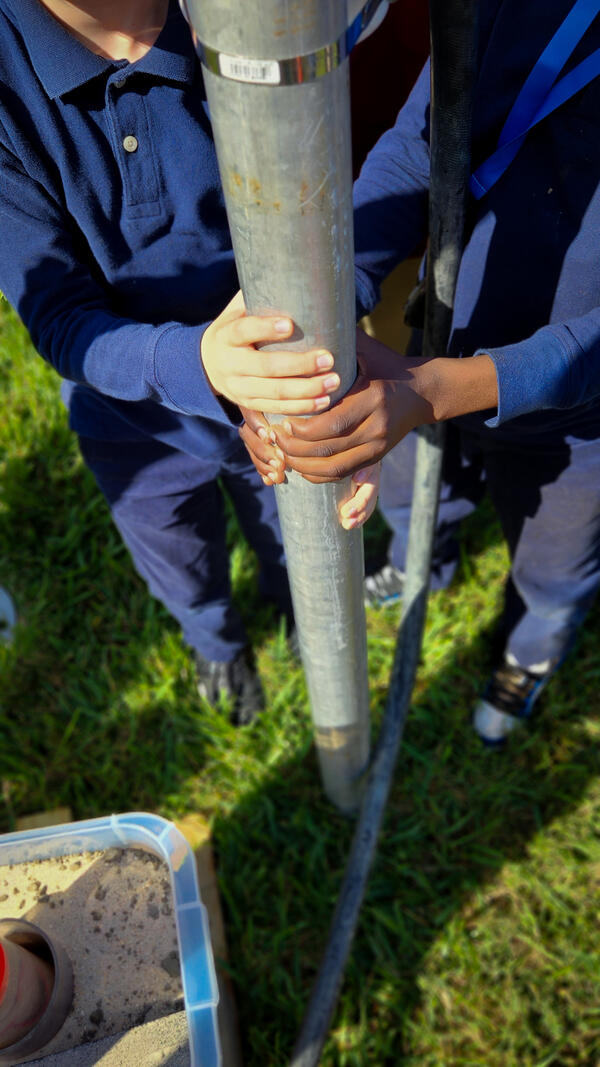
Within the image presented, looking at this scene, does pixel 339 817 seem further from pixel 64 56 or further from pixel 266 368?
pixel 64 56

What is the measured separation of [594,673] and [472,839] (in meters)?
0.66

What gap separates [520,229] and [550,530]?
713mm

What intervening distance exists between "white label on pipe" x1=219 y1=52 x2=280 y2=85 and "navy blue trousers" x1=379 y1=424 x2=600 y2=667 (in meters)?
1.06

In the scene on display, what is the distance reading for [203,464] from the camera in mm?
1754

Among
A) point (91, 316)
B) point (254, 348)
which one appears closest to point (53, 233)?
point (91, 316)

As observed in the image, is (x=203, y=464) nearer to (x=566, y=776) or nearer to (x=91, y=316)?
(x=91, y=316)

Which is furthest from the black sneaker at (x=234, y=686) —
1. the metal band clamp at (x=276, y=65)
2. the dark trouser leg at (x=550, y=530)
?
the metal band clamp at (x=276, y=65)

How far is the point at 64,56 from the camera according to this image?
1.11 meters

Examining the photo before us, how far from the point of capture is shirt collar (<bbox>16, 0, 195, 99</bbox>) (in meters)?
1.11

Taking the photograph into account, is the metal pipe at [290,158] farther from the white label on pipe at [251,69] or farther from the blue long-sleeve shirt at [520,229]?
the blue long-sleeve shirt at [520,229]

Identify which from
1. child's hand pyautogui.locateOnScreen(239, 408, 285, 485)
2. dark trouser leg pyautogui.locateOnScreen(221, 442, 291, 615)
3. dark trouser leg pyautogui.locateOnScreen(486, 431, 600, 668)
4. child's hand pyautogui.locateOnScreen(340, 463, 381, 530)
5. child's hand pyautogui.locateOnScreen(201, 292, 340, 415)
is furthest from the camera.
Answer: dark trouser leg pyautogui.locateOnScreen(221, 442, 291, 615)

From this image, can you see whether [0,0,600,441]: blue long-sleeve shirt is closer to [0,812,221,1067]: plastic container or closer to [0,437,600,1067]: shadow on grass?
[0,812,221,1067]: plastic container

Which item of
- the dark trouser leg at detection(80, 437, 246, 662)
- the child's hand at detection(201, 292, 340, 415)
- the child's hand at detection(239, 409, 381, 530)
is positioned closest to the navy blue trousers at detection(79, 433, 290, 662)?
the dark trouser leg at detection(80, 437, 246, 662)

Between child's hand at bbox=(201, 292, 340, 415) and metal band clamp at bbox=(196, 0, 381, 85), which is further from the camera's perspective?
child's hand at bbox=(201, 292, 340, 415)
